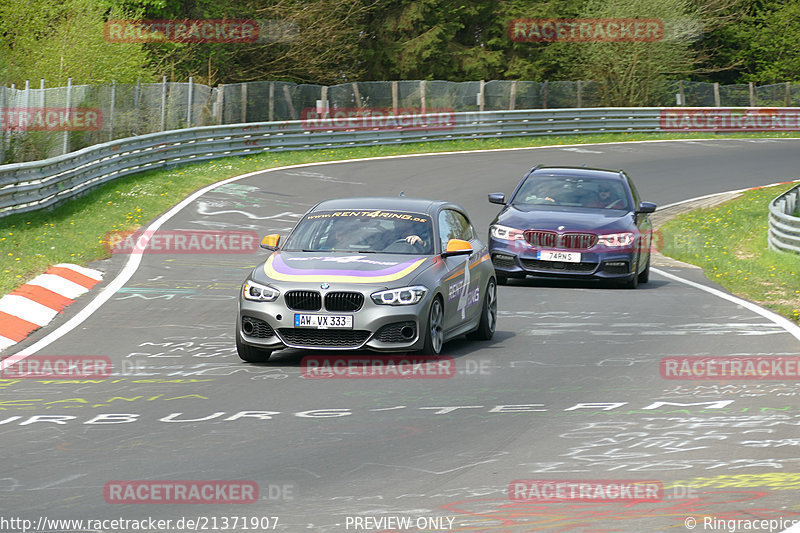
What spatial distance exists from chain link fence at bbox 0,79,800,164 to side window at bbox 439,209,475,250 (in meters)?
11.2

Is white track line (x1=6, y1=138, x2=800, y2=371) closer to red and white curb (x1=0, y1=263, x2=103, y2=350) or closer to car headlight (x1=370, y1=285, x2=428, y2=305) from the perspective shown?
red and white curb (x1=0, y1=263, x2=103, y2=350)

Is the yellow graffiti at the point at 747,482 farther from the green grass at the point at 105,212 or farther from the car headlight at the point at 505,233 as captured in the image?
the car headlight at the point at 505,233

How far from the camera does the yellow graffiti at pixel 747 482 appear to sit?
7.16m

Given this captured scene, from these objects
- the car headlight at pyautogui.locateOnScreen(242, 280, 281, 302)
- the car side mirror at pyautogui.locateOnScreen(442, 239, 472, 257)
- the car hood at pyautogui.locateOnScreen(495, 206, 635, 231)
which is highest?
the car side mirror at pyautogui.locateOnScreen(442, 239, 472, 257)

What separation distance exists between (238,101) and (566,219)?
23517 millimetres

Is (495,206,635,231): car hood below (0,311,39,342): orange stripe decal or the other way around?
the other way around

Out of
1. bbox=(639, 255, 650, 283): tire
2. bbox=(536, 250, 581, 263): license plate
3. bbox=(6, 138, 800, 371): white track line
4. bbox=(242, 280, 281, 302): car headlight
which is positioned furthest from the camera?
bbox=(639, 255, 650, 283): tire

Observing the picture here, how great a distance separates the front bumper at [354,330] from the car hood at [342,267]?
0.27m

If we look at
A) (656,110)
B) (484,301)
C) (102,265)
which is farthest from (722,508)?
(656,110)

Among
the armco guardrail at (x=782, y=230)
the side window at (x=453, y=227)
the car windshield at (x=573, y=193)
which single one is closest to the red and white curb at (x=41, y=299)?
the side window at (x=453, y=227)

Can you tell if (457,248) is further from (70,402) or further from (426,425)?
(70,402)

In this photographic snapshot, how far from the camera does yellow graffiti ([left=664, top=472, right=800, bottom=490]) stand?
7.16 metres

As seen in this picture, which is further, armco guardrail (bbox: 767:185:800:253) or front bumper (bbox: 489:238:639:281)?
armco guardrail (bbox: 767:185:800:253)

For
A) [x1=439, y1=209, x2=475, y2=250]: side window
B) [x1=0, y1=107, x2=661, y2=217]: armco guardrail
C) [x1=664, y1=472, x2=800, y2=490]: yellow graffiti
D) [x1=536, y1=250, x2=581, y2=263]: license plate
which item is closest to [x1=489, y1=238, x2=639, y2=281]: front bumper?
[x1=536, y1=250, x2=581, y2=263]: license plate
